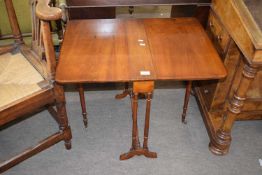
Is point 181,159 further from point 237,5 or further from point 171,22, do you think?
point 237,5

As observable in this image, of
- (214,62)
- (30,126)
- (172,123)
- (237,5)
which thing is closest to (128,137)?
(172,123)

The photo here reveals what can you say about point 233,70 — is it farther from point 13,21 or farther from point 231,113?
point 13,21

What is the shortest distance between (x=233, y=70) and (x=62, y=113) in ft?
3.41

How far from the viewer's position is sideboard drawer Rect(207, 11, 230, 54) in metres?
1.62

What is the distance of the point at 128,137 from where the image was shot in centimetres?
191

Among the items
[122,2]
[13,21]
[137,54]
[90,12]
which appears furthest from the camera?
[90,12]

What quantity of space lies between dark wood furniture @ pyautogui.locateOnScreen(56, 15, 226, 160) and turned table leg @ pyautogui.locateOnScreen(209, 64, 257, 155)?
0.16 m

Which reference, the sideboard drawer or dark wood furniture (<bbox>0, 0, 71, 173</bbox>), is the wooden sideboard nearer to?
the sideboard drawer

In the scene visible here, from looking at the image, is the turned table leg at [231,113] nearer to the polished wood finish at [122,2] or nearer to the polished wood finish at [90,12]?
the polished wood finish at [122,2]

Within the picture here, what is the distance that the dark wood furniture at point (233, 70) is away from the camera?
4.38 ft

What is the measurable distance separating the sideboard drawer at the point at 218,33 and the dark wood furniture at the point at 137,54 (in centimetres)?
14

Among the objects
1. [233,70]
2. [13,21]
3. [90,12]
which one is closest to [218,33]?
[233,70]

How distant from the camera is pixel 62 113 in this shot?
160 centimetres

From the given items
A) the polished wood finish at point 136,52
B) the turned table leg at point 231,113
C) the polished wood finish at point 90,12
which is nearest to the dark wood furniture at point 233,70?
the turned table leg at point 231,113
